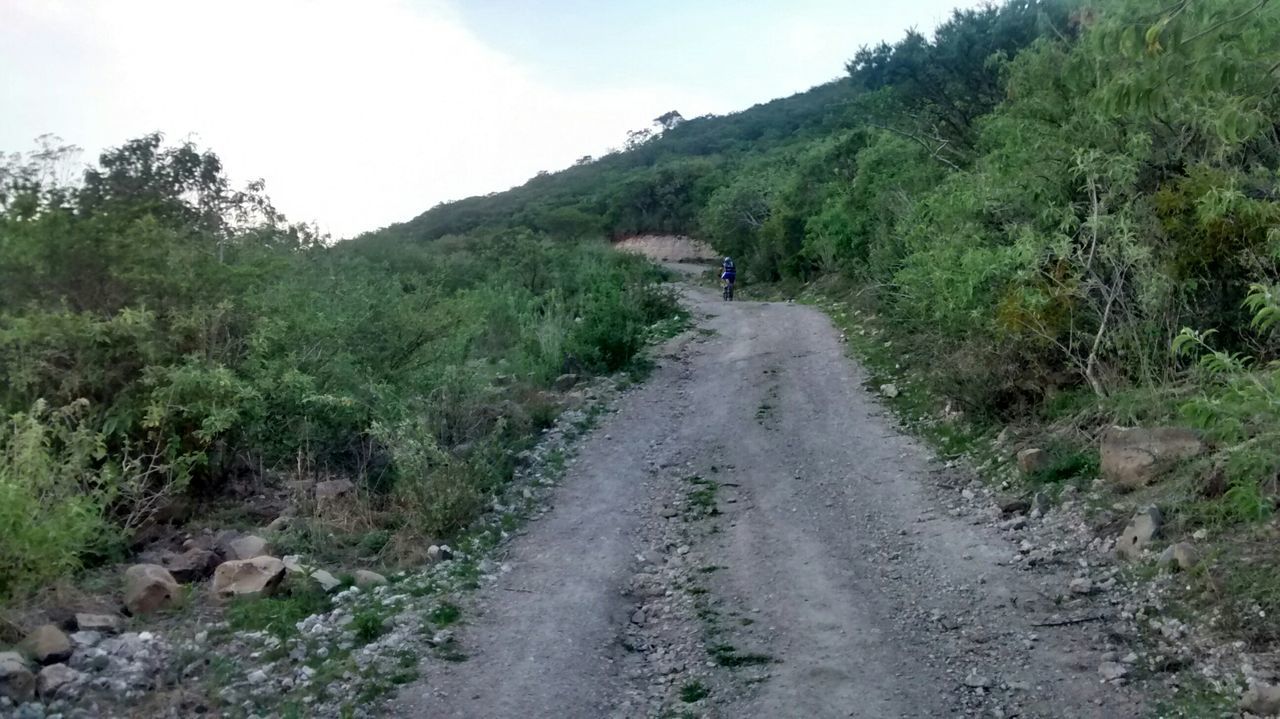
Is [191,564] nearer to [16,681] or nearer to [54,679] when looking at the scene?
[54,679]

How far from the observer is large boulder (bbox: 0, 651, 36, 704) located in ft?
17.3

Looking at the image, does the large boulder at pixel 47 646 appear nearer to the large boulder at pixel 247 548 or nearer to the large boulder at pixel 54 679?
the large boulder at pixel 54 679

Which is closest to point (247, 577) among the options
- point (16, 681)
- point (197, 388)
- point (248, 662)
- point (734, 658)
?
point (248, 662)

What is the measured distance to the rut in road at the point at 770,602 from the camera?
18.5ft

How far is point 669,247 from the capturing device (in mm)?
50250

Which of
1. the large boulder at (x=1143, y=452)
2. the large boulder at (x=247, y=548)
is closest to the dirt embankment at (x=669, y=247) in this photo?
the large boulder at (x=1143, y=452)

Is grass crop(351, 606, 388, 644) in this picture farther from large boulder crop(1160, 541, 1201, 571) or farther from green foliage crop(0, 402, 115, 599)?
large boulder crop(1160, 541, 1201, 571)

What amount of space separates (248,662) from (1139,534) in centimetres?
605

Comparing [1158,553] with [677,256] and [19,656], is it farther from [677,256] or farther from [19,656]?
[677,256]

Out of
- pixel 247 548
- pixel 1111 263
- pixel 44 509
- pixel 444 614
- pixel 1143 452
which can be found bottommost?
pixel 1143 452

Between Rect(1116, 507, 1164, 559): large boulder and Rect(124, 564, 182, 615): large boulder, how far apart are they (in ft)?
21.9

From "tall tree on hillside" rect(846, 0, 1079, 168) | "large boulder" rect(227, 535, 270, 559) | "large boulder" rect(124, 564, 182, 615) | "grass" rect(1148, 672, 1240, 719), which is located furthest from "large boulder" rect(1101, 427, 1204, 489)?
"tall tree on hillside" rect(846, 0, 1079, 168)

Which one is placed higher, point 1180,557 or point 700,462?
point 700,462

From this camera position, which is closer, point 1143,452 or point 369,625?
point 369,625
